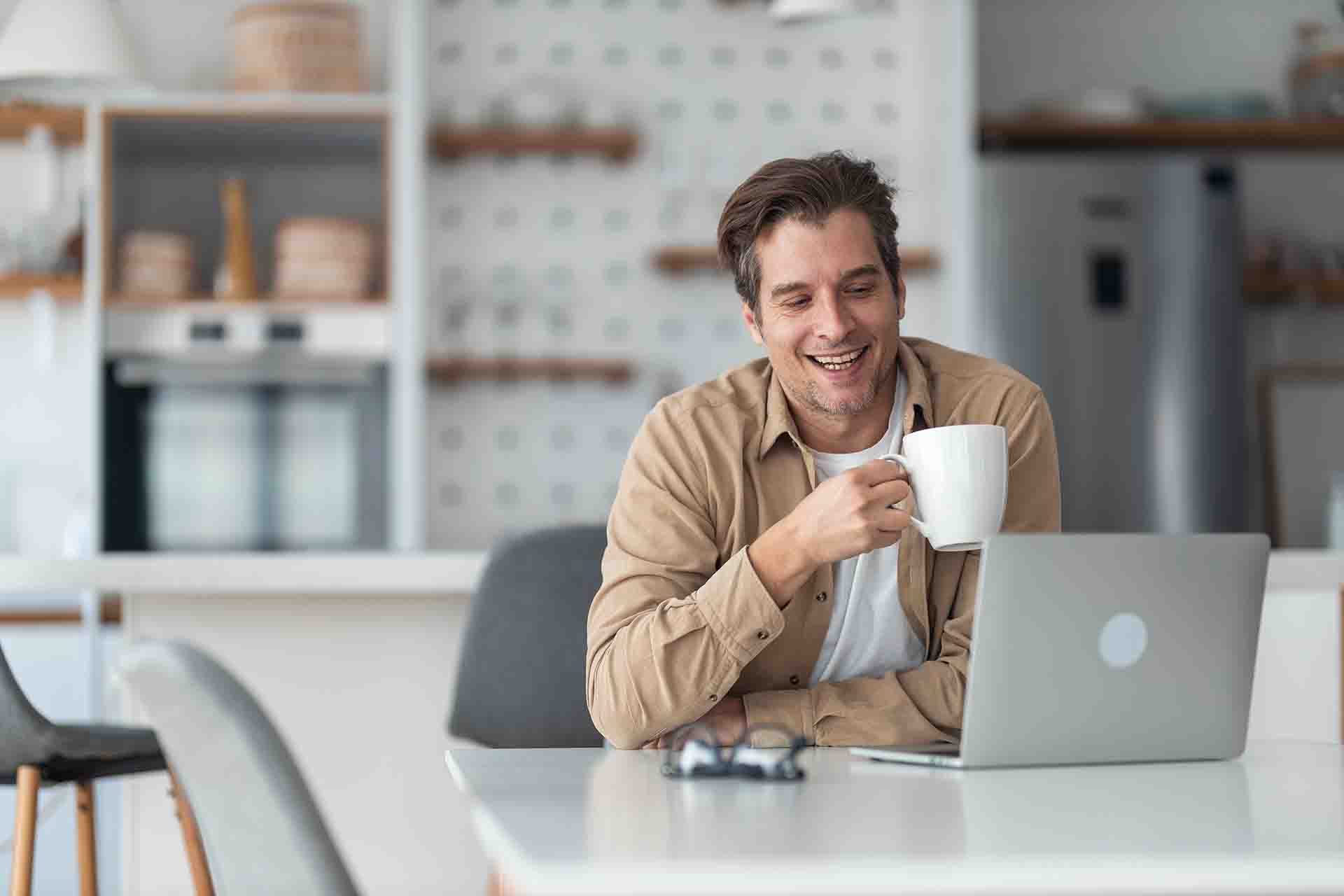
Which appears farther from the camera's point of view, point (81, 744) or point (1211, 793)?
point (81, 744)

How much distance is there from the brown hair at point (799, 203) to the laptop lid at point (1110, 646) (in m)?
0.60

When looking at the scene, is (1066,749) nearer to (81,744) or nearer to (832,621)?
(832,621)

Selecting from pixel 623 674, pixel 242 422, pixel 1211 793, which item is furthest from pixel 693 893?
pixel 242 422

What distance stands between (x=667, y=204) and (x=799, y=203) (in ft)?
9.83

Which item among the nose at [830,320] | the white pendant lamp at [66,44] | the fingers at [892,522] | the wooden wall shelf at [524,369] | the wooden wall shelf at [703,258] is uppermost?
the white pendant lamp at [66,44]

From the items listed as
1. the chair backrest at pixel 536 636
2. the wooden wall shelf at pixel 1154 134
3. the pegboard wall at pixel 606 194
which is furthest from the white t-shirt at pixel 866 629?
the wooden wall shelf at pixel 1154 134

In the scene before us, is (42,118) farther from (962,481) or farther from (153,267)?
(962,481)

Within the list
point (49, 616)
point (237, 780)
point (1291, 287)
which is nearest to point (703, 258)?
point (1291, 287)

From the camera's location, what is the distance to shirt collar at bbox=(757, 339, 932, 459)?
5.52 feet

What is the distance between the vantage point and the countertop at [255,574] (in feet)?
7.93

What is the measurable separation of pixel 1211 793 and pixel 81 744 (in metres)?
1.40

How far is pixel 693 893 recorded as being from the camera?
2.53 ft

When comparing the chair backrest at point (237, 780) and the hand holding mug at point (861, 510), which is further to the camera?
the hand holding mug at point (861, 510)

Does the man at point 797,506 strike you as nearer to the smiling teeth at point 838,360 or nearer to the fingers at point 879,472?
the smiling teeth at point 838,360
